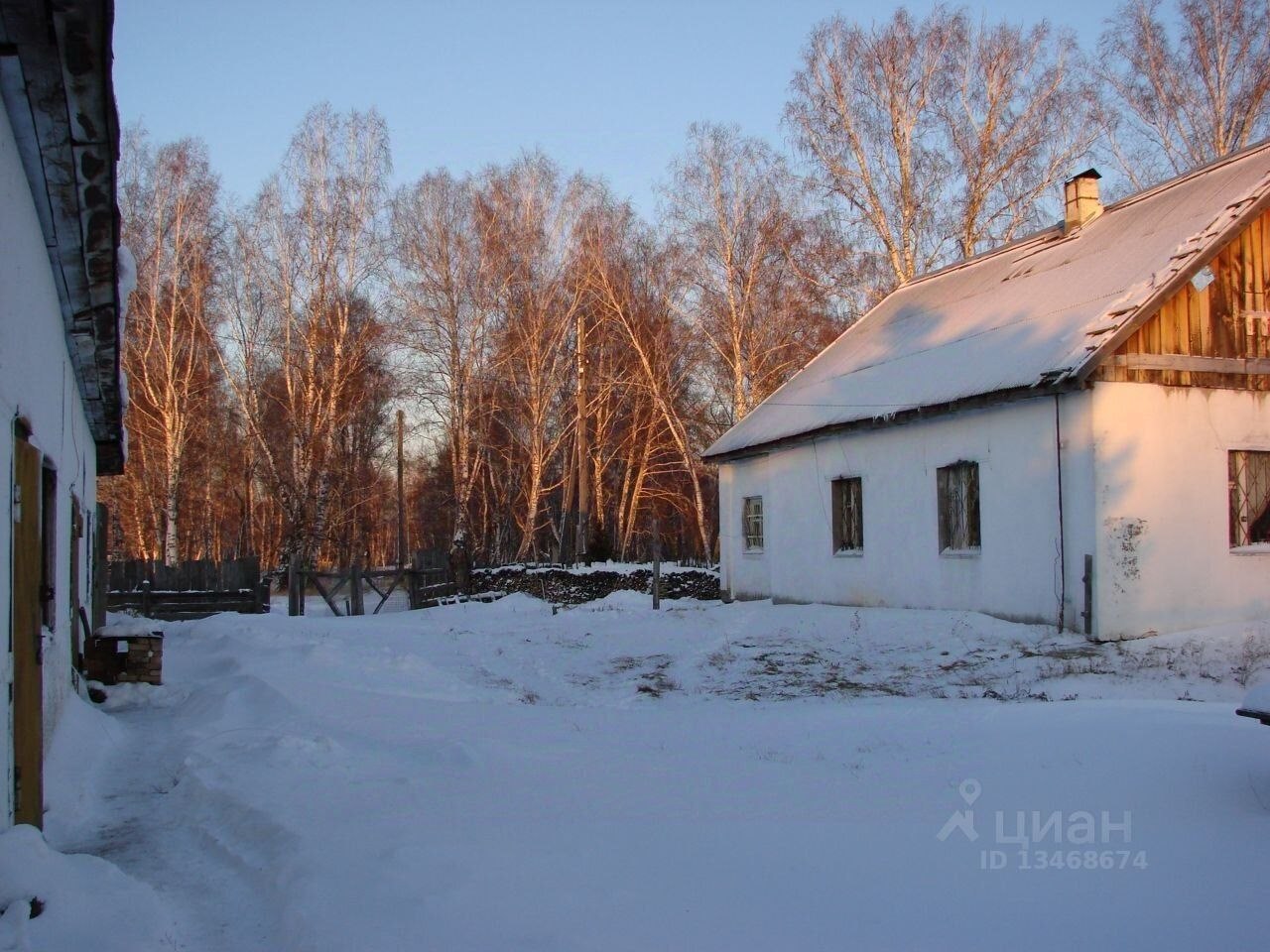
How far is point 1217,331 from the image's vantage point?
1425 centimetres

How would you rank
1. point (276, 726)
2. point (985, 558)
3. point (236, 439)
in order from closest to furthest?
point (276, 726)
point (985, 558)
point (236, 439)

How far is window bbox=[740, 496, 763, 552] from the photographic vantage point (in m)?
22.1

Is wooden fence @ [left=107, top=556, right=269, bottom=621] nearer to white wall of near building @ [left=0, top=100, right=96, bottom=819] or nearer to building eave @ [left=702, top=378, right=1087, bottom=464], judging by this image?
building eave @ [left=702, top=378, right=1087, bottom=464]

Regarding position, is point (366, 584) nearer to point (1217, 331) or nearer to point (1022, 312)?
point (1022, 312)

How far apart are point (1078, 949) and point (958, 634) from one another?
10801 mm

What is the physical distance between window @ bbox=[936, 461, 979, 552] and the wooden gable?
268 cm

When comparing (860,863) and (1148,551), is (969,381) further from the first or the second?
(860,863)

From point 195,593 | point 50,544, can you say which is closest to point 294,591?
point 195,593

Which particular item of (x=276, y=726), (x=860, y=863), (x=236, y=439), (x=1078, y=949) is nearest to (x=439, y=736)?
(x=276, y=726)

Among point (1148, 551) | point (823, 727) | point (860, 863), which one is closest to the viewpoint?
point (860, 863)

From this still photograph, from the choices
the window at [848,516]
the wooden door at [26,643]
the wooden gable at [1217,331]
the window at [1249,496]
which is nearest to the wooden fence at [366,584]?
the window at [848,516]

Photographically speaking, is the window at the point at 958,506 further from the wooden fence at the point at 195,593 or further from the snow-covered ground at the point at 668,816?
the wooden fence at the point at 195,593

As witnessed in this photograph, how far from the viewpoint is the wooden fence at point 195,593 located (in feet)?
74.4

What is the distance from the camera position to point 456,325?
30.9 meters
